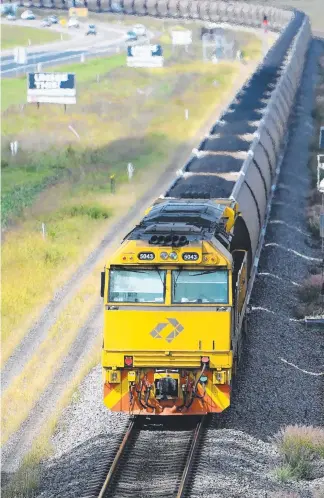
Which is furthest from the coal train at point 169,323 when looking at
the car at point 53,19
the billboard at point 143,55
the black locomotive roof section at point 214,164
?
the car at point 53,19

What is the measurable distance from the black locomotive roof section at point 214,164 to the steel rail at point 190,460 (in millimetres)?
10565

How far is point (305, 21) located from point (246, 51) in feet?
29.5

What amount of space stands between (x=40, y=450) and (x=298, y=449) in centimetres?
431

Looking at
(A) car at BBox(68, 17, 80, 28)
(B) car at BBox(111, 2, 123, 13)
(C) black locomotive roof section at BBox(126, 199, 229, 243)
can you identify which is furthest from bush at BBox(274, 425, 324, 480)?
(B) car at BBox(111, 2, 123, 13)

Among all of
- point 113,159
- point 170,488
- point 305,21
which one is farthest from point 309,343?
point 305,21

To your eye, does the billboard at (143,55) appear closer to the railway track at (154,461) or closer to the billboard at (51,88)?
the billboard at (51,88)

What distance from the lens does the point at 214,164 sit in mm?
27422

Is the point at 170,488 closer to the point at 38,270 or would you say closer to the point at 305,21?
the point at 38,270

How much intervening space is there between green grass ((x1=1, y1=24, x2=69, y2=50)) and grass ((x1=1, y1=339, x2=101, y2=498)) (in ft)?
252

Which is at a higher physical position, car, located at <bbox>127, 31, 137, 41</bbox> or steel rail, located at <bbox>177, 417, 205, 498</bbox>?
steel rail, located at <bbox>177, 417, 205, 498</bbox>

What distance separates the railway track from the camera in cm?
1454

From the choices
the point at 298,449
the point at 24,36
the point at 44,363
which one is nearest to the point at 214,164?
the point at 44,363

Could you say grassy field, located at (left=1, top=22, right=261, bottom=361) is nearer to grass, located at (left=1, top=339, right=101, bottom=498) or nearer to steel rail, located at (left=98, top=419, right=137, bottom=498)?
grass, located at (left=1, top=339, right=101, bottom=498)

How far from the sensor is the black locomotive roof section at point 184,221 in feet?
56.5
